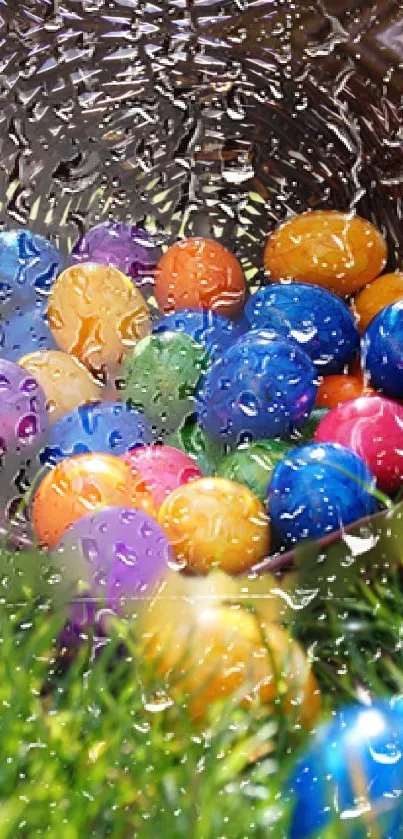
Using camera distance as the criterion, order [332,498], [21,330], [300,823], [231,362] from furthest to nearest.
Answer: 1. [21,330]
2. [231,362]
3. [332,498]
4. [300,823]


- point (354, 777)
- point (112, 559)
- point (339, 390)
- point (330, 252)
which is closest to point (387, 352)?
point (339, 390)

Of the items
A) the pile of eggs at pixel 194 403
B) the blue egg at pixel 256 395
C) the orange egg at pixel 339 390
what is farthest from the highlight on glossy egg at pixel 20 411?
the orange egg at pixel 339 390

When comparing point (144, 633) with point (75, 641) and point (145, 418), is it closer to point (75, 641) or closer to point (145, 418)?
point (75, 641)

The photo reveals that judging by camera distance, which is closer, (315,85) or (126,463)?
(126,463)

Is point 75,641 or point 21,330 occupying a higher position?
point 75,641

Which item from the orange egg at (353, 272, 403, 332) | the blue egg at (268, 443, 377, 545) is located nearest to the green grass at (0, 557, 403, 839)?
the blue egg at (268, 443, 377, 545)

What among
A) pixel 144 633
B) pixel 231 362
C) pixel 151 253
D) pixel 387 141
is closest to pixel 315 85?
pixel 387 141

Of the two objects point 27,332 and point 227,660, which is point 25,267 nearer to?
point 27,332
